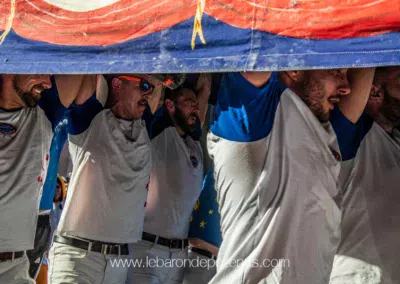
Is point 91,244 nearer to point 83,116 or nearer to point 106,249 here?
point 106,249

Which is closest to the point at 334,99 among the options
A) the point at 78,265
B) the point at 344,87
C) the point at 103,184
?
the point at 344,87

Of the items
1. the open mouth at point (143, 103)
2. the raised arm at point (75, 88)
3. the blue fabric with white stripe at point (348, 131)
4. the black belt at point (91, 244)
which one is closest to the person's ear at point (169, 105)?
the open mouth at point (143, 103)

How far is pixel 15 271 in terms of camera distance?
13.2ft

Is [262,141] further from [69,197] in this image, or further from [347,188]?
[69,197]

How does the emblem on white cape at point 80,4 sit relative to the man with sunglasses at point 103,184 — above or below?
above

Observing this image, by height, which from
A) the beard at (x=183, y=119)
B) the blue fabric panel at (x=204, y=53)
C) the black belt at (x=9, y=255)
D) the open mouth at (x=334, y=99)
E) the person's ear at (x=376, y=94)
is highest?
the blue fabric panel at (x=204, y=53)

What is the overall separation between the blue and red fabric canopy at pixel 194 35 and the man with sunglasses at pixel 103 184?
0.67 m

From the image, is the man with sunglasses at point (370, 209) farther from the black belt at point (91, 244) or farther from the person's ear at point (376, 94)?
the black belt at point (91, 244)

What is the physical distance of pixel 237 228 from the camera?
3.06 meters

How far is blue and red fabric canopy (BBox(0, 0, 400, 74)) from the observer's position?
2867 millimetres

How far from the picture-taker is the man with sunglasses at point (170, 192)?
485 cm

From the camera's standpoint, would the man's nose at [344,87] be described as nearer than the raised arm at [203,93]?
Yes

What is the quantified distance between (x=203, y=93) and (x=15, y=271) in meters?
1.95

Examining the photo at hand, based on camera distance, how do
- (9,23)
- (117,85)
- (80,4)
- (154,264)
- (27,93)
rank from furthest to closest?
(154,264) < (117,85) < (27,93) < (9,23) < (80,4)
